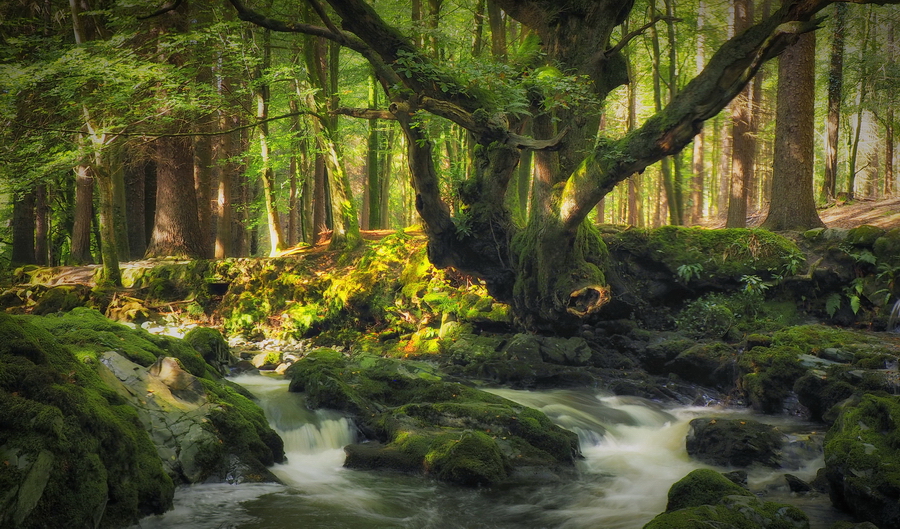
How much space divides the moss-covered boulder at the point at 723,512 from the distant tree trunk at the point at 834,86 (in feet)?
51.5

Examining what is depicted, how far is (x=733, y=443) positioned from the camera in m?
7.07

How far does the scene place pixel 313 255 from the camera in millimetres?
17234

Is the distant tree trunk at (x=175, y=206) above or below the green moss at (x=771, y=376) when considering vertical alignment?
above

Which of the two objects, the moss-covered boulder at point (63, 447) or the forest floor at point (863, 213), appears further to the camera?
the forest floor at point (863, 213)

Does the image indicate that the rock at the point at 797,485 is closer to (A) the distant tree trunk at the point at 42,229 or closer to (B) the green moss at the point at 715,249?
(B) the green moss at the point at 715,249

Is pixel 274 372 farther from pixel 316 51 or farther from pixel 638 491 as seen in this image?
pixel 316 51

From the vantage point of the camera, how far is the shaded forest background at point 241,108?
36.7 feet

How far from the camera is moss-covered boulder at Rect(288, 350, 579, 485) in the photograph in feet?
21.3

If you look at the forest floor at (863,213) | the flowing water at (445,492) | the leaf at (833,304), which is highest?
the forest floor at (863,213)

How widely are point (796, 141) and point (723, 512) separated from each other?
1190 centimetres

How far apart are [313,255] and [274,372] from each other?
21.4 ft

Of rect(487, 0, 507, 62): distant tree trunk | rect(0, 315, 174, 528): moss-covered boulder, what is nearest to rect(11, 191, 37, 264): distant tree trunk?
rect(487, 0, 507, 62): distant tree trunk

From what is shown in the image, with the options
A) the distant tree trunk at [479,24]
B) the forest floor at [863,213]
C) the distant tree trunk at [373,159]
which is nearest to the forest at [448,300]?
the distant tree trunk at [373,159]

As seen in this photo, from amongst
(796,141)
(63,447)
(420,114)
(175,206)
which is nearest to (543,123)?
(420,114)
